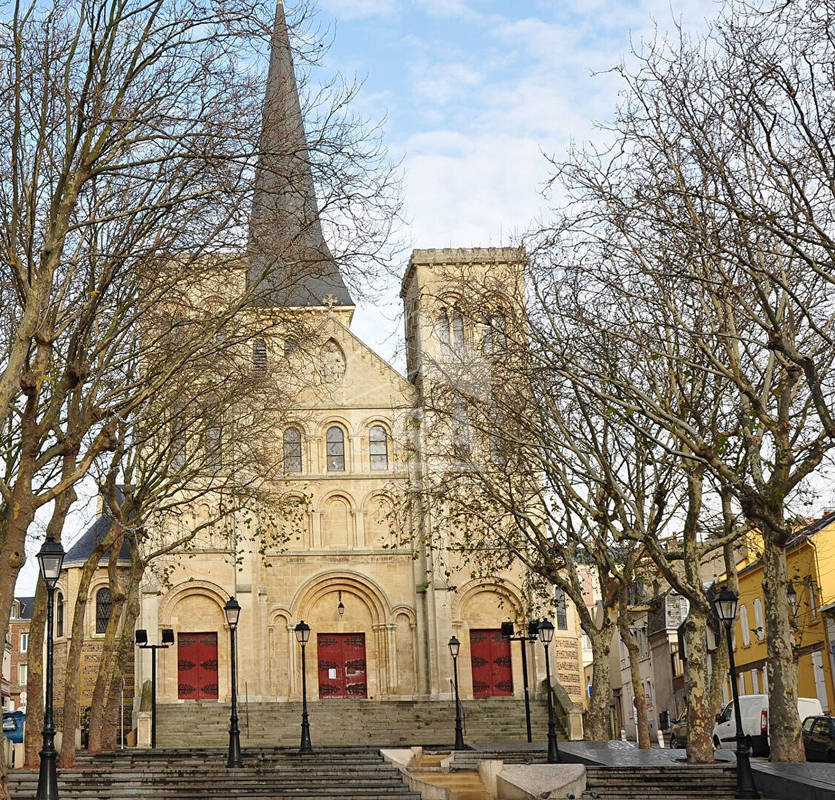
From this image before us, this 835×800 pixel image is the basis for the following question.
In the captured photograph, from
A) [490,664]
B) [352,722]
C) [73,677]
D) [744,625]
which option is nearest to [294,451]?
[352,722]

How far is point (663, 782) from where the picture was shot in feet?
69.4

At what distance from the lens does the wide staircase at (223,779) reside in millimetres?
20594

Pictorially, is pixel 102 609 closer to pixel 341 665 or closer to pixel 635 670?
pixel 341 665

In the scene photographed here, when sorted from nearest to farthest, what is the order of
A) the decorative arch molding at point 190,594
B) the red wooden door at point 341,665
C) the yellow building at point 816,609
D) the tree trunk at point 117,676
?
the tree trunk at point 117,676, the yellow building at point 816,609, the decorative arch molding at point 190,594, the red wooden door at point 341,665

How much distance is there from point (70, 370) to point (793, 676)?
12.0 m

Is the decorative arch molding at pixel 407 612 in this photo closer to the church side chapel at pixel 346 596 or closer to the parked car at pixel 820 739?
the church side chapel at pixel 346 596

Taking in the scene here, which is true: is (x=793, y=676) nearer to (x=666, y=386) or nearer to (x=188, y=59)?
(x=666, y=386)

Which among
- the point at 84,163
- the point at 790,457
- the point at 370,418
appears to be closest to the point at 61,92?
the point at 84,163

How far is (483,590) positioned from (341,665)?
5957 millimetres

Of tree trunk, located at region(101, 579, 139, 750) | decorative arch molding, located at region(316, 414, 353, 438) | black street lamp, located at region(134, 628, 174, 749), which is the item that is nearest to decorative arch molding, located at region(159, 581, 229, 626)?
black street lamp, located at region(134, 628, 174, 749)

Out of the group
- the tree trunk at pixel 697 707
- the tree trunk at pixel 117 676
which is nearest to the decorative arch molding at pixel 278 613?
the tree trunk at pixel 117 676

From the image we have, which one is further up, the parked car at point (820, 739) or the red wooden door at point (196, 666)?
the red wooden door at point (196, 666)

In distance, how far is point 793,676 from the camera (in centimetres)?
1959

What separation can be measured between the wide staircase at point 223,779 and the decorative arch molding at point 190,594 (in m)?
17.5
